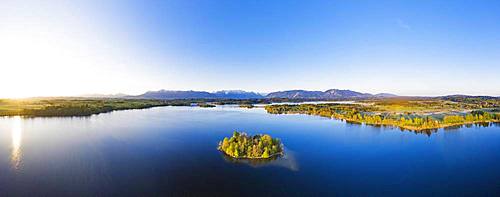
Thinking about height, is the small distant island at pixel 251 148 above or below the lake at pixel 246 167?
above

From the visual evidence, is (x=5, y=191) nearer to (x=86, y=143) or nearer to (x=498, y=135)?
(x=86, y=143)

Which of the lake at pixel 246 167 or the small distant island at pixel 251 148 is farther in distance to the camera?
the small distant island at pixel 251 148

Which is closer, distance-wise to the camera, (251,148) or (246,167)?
(246,167)

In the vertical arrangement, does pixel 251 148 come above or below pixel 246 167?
above

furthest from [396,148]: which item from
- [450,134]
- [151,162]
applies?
[151,162]

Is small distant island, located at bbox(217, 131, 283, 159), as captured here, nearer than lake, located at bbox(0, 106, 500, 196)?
No
